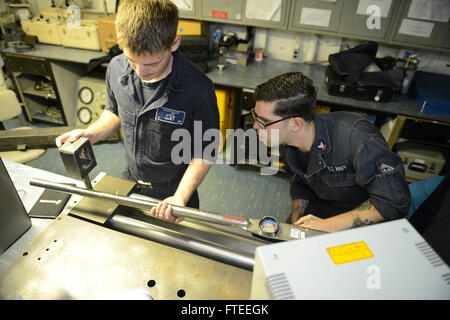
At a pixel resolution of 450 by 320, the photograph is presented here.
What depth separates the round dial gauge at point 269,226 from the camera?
2.28 feet

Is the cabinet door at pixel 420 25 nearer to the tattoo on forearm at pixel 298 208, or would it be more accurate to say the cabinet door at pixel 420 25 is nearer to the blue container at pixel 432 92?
the blue container at pixel 432 92

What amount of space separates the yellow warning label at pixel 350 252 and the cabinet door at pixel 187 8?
8.19ft

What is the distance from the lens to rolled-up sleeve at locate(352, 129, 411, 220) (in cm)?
111

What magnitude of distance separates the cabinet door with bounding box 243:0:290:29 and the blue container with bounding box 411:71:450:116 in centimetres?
116

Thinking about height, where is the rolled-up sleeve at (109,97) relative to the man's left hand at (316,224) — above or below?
above

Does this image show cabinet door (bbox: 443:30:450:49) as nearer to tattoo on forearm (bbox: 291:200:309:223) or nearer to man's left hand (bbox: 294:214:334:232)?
→ tattoo on forearm (bbox: 291:200:309:223)

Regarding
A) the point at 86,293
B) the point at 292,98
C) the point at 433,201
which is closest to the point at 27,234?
the point at 86,293

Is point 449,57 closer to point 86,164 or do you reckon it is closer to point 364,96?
point 364,96

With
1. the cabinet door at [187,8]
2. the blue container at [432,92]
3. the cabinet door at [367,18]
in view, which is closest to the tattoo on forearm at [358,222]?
the blue container at [432,92]

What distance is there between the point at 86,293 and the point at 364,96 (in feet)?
7.10

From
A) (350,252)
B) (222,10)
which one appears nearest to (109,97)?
(350,252)

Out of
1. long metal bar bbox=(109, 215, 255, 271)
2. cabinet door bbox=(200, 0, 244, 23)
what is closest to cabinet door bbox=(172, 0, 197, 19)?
cabinet door bbox=(200, 0, 244, 23)

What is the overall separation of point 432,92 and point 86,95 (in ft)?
10.2
